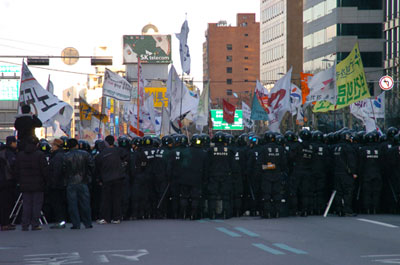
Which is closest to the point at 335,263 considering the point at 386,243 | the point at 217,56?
the point at 386,243

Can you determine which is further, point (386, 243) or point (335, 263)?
point (386, 243)

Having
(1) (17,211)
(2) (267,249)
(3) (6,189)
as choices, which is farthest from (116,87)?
(2) (267,249)

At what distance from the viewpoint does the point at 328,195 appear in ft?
66.2

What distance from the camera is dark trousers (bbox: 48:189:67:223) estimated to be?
61.7 feet

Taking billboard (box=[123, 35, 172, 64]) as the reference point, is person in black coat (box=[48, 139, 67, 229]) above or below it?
below

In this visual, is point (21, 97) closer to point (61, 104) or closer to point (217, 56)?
point (61, 104)

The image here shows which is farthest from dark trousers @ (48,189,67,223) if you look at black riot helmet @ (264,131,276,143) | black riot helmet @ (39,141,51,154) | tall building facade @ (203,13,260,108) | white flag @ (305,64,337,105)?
tall building facade @ (203,13,260,108)

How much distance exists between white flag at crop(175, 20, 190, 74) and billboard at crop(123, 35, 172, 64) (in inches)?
5678

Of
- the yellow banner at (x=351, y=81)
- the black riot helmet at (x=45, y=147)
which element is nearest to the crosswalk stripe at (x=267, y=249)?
the black riot helmet at (x=45, y=147)

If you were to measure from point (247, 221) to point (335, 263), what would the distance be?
7.26 meters

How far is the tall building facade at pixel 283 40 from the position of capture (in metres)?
110

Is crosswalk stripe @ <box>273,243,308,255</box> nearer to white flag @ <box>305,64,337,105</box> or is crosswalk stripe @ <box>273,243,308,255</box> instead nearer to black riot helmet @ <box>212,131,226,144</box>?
black riot helmet @ <box>212,131,226,144</box>

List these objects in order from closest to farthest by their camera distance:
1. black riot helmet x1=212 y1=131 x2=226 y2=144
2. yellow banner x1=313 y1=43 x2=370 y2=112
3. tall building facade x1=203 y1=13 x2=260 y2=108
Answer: black riot helmet x1=212 y1=131 x2=226 y2=144 → yellow banner x1=313 y1=43 x2=370 y2=112 → tall building facade x1=203 y1=13 x2=260 y2=108

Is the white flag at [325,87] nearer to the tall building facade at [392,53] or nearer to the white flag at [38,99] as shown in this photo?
the white flag at [38,99]
